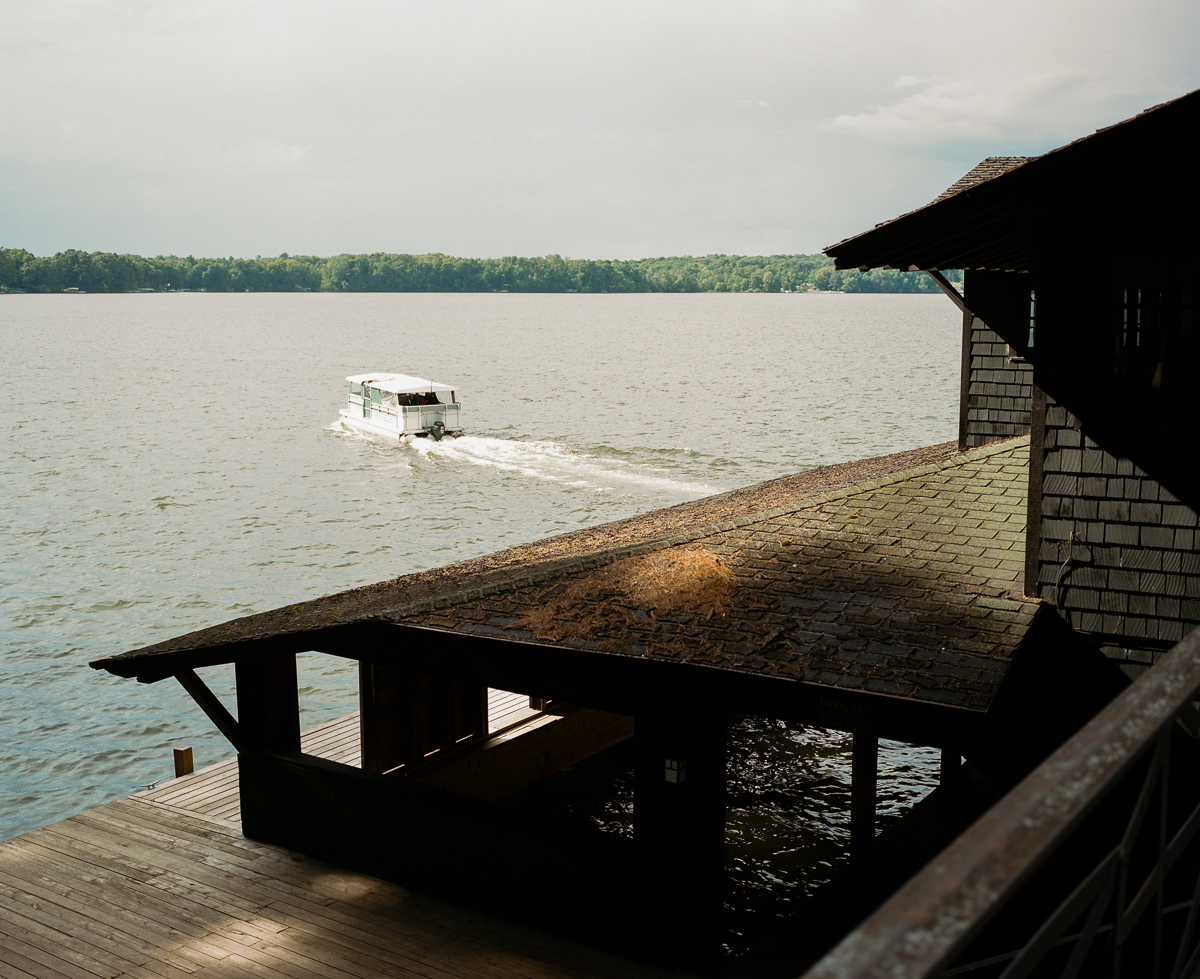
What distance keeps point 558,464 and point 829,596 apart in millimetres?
39881

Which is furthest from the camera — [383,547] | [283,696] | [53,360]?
[53,360]

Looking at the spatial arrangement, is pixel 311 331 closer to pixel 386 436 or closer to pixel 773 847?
pixel 386 436

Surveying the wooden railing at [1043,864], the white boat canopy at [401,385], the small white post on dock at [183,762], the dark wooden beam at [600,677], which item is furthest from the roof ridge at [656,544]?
the white boat canopy at [401,385]

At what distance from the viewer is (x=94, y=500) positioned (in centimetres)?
4288

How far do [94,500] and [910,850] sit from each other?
129 feet

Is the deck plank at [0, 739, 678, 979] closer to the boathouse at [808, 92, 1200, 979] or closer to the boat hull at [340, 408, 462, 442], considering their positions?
→ the boathouse at [808, 92, 1200, 979]

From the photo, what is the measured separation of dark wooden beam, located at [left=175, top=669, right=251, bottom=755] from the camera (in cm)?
1099

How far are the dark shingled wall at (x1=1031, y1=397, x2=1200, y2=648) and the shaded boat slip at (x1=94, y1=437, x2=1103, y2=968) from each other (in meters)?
0.39

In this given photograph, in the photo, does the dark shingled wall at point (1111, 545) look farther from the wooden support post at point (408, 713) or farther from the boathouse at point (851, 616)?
the wooden support post at point (408, 713)

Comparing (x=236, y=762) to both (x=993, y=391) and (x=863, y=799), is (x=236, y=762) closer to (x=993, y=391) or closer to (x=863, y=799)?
(x=863, y=799)

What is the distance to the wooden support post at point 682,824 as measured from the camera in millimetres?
8852

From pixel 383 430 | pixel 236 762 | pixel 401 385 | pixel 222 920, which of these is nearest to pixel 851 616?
pixel 222 920

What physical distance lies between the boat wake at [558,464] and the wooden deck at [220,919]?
30730mm

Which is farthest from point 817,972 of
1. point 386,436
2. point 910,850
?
point 386,436
